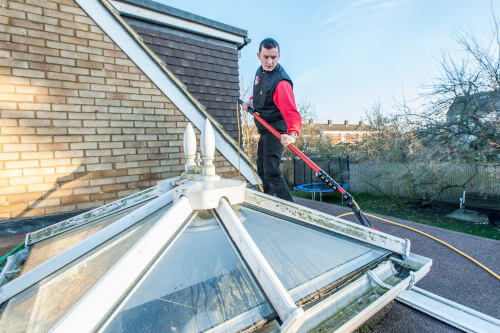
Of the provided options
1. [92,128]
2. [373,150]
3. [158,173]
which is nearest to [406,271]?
[158,173]

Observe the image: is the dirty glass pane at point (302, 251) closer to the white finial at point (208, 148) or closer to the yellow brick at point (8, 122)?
the white finial at point (208, 148)

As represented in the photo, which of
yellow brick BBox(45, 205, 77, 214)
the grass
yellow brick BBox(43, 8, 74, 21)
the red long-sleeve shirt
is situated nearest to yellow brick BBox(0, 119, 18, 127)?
yellow brick BBox(45, 205, 77, 214)

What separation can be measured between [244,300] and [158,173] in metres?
3.29

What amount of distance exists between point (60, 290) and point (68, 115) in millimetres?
2947

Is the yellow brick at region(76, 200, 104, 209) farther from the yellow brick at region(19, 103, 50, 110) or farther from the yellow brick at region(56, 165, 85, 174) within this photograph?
the yellow brick at region(19, 103, 50, 110)

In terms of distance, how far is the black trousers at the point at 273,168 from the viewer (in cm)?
269

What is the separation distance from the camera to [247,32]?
591 centimetres

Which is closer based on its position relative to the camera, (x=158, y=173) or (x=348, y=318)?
(x=348, y=318)

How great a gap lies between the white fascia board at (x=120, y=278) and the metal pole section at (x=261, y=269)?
0.18 m

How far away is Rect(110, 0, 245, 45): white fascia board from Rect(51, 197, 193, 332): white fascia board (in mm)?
4876

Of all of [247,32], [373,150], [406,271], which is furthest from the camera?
[373,150]

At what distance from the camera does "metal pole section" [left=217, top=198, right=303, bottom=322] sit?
790mm

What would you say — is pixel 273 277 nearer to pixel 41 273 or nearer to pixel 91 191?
pixel 41 273

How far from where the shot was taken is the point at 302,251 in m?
1.14
